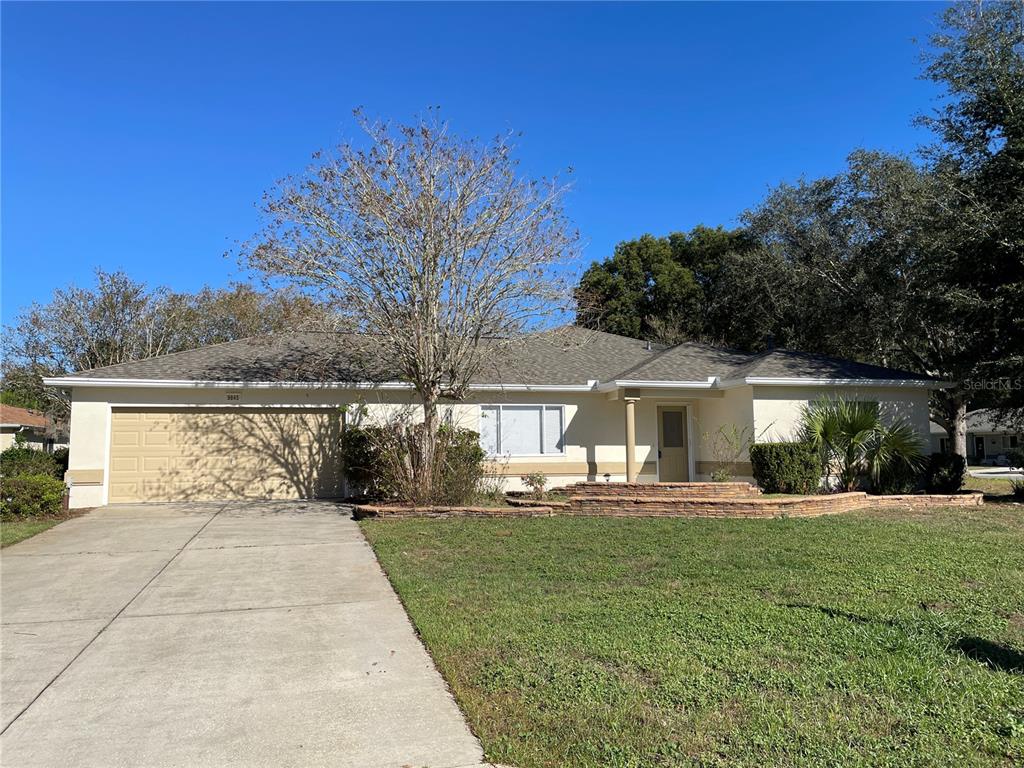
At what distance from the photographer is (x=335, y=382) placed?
16.7 meters

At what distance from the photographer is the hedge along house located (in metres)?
15.8

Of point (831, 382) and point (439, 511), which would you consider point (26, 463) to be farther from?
point (831, 382)

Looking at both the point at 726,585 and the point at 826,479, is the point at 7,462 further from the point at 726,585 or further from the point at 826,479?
the point at 826,479

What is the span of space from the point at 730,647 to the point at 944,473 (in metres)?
13.4

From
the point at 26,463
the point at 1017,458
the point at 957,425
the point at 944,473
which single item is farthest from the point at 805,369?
the point at 26,463

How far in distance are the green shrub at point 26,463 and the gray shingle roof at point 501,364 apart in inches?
73.5

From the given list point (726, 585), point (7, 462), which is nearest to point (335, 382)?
point (7, 462)

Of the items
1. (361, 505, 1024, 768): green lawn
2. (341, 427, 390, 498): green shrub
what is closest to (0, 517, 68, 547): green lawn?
(341, 427, 390, 498): green shrub

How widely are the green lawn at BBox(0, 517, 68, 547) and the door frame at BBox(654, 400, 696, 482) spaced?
13.3 m

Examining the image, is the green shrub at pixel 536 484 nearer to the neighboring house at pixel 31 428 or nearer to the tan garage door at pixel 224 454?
the tan garage door at pixel 224 454

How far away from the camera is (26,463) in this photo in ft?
47.0

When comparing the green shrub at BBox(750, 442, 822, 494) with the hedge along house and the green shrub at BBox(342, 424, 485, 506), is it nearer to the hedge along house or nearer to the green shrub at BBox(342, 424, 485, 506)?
the hedge along house

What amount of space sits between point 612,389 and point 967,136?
10138 millimetres

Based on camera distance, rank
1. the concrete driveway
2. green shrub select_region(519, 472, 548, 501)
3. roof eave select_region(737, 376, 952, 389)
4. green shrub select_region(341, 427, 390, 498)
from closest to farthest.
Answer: the concrete driveway
green shrub select_region(341, 427, 390, 498)
green shrub select_region(519, 472, 548, 501)
roof eave select_region(737, 376, 952, 389)
